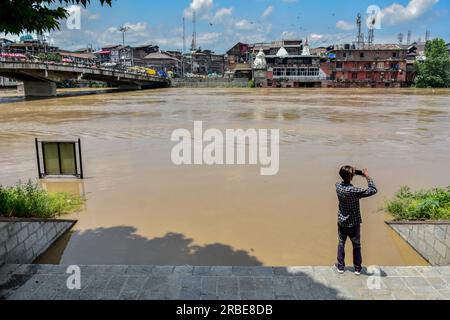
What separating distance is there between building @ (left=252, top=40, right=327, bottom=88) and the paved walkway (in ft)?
280

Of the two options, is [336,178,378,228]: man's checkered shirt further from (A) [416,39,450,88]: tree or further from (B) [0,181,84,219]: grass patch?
(A) [416,39,450,88]: tree

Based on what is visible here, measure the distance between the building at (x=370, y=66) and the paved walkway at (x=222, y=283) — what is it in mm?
86273

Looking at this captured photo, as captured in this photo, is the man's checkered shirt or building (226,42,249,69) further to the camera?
building (226,42,249,69)

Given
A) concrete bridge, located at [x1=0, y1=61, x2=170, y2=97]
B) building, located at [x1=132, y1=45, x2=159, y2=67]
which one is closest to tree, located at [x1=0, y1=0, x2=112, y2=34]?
concrete bridge, located at [x1=0, y1=61, x2=170, y2=97]

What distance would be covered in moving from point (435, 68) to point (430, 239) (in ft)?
277

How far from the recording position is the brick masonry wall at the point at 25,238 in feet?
19.3

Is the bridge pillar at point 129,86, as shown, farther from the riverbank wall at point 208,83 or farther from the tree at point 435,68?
the tree at point 435,68

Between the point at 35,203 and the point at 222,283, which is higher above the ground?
the point at 35,203

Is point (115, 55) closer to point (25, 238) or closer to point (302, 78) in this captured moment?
point (302, 78)

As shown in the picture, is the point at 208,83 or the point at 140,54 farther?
the point at 140,54

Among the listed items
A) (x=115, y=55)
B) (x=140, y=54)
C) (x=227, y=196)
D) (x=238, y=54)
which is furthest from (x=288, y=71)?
(x=227, y=196)

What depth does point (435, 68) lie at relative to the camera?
259 feet

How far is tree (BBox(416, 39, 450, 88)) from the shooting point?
258 ft

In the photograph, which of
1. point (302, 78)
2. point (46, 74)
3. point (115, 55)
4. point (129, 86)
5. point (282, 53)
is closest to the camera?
point (46, 74)
